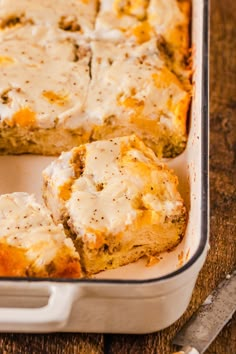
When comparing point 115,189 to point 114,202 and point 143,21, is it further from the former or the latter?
point 143,21

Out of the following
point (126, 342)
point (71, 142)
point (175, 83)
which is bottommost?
point (126, 342)

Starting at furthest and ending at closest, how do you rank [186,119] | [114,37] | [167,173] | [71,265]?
[114,37] < [186,119] < [167,173] < [71,265]

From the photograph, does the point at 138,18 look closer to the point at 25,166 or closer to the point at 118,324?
the point at 25,166

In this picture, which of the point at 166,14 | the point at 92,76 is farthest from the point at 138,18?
the point at 92,76

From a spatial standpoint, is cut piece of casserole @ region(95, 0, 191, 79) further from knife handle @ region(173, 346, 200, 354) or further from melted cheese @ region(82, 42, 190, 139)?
knife handle @ region(173, 346, 200, 354)

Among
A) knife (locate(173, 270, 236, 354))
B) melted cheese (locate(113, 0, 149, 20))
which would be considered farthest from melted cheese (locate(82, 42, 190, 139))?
knife (locate(173, 270, 236, 354))

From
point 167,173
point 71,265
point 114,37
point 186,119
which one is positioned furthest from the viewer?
point 114,37
